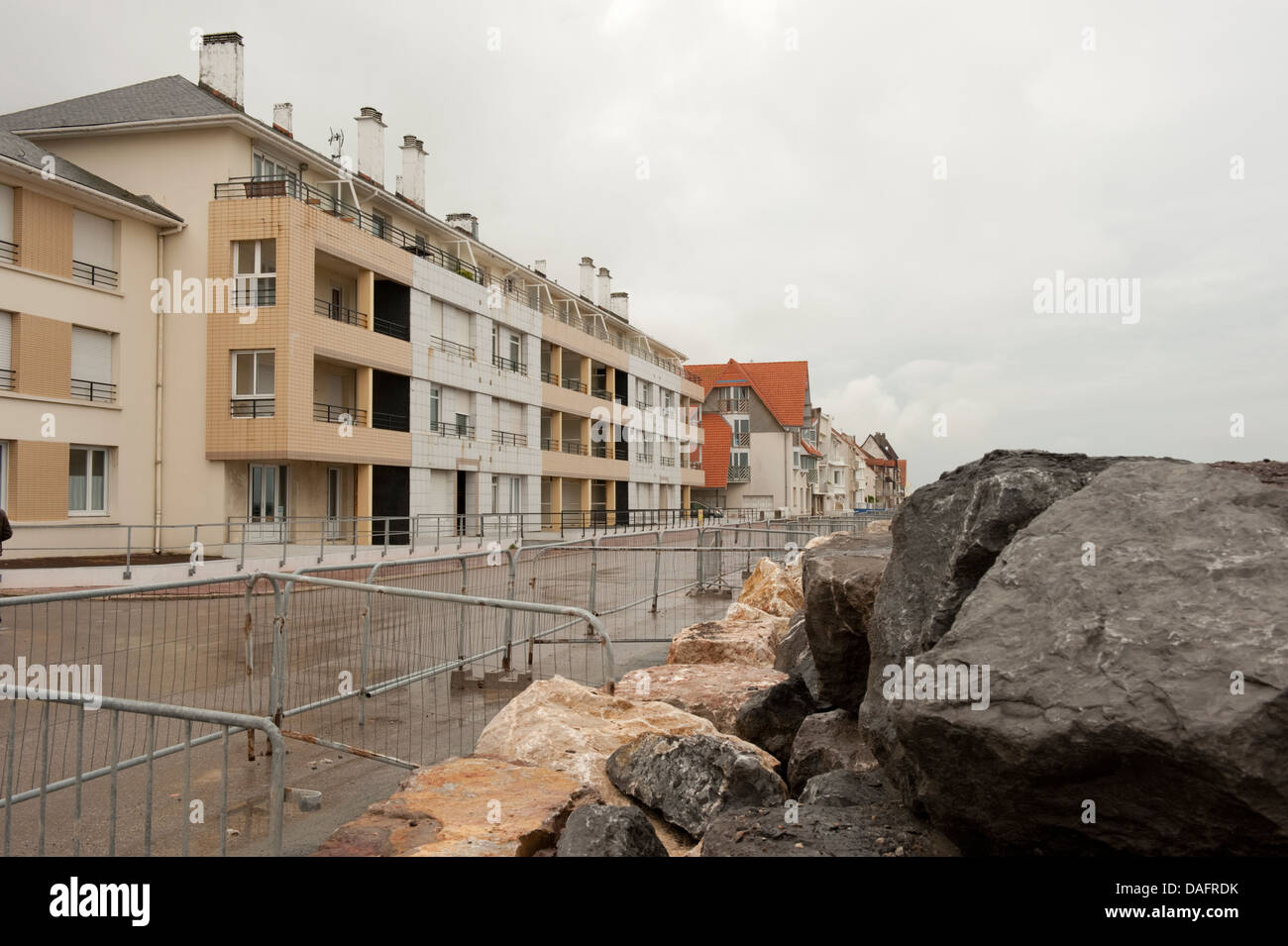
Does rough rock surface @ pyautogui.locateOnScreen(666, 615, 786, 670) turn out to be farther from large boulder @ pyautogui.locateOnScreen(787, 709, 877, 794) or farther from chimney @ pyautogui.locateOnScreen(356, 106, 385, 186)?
chimney @ pyautogui.locateOnScreen(356, 106, 385, 186)

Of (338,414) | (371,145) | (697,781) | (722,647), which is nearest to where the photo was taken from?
(697,781)

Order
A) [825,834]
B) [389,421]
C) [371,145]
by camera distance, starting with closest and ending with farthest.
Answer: [825,834], [389,421], [371,145]

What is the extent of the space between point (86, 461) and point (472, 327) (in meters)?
16.2

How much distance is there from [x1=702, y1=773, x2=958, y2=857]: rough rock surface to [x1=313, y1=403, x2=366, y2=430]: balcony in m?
27.0

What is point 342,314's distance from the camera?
30656mm

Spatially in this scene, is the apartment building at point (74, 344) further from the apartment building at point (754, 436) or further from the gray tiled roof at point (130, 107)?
the apartment building at point (754, 436)

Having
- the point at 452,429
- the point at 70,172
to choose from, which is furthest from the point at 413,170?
the point at 70,172

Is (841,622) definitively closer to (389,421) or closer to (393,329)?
(389,421)

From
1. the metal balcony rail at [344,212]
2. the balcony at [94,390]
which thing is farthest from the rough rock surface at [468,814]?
the metal balcony rail at [344,212]

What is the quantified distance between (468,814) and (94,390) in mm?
25913

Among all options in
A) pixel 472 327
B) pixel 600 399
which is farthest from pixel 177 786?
pixel 600 399

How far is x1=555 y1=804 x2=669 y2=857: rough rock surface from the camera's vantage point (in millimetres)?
3447

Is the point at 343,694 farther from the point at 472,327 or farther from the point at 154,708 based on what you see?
the point at 472,327

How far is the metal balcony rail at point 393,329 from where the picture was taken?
105 ft
